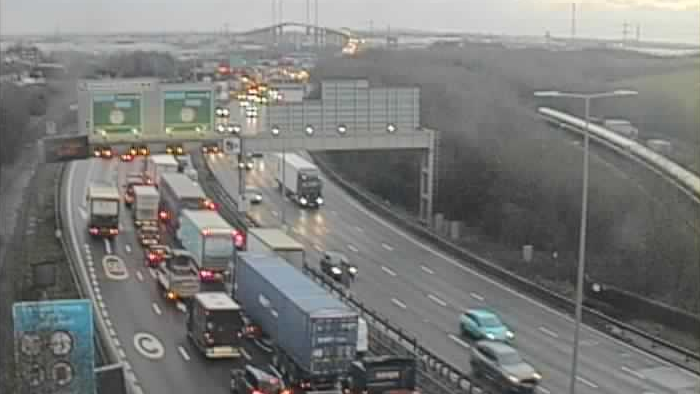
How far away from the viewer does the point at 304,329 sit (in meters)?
10.3

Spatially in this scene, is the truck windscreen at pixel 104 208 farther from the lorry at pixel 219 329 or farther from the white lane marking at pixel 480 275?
the lorry at pixel 219 329

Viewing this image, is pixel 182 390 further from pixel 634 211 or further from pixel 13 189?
pixel 13 189

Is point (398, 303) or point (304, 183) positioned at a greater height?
point (304, 183)

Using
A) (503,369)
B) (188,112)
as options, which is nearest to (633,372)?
(503,369)

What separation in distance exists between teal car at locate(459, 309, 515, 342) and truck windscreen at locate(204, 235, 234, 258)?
11.6 ft

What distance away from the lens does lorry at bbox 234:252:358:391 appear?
10.2 metres

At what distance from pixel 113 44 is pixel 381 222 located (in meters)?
13.5

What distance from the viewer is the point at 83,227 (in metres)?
19.1

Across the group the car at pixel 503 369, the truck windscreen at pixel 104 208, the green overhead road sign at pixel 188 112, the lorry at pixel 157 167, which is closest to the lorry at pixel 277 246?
the green overhead road sign at pixel 188 112

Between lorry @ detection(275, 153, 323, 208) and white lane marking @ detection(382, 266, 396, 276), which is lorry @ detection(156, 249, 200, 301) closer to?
white lane marking @ detection(382, 266, 396, 276)

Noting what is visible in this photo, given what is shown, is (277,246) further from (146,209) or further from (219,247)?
(146,209)

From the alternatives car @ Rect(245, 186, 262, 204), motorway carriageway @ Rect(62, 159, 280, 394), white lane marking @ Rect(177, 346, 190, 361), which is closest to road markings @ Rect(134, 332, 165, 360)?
motorway carriageway @ Rect(62, 159, 280, 394)

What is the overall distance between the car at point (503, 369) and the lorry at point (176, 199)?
7464mm

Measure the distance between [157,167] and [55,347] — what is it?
14.6m
